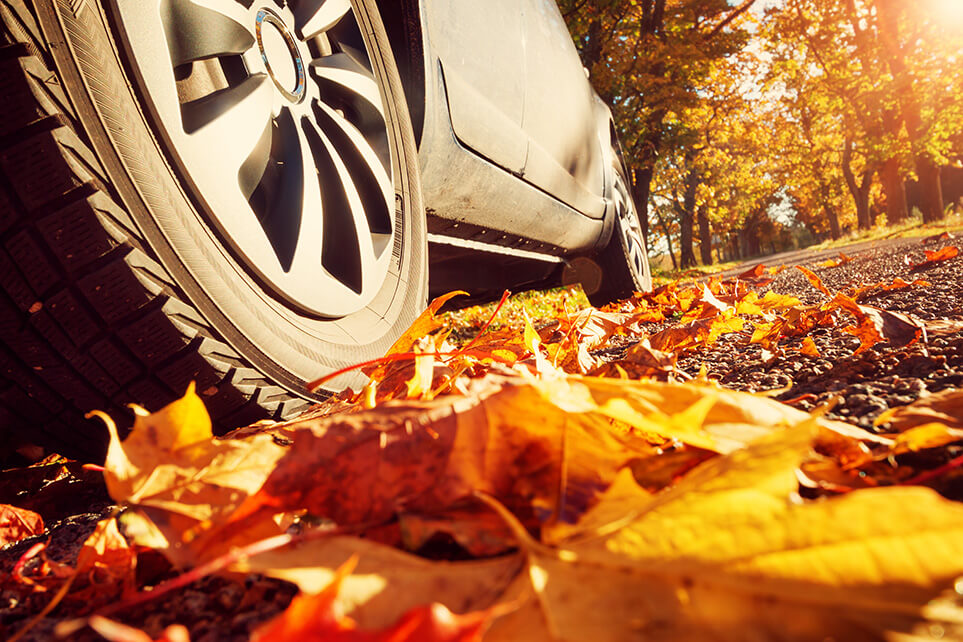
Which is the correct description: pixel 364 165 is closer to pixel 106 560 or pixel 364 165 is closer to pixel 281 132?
pixel 281 132

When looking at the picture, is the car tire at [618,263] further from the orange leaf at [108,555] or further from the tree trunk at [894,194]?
the tree trunk at [894,194]

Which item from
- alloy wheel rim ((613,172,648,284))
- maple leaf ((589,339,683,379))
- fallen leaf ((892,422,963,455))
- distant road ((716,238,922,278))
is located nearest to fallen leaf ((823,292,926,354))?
maple leaf ((589,339,683,379))

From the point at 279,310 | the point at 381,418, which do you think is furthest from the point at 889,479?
the point at 279,310

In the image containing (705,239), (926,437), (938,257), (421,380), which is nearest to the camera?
(926,437)

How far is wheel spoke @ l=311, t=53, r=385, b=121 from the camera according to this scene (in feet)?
5.37

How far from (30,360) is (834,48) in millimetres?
25018

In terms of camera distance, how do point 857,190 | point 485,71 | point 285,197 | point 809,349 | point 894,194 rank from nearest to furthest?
point 809,349 < point 285,197 < point 485,71 < point 894,194 < point 857,190

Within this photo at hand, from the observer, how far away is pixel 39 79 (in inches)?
36.8

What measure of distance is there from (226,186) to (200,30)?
1.24 ft

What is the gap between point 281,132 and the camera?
4.98 feet

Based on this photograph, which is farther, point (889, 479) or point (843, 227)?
point (843, 227)

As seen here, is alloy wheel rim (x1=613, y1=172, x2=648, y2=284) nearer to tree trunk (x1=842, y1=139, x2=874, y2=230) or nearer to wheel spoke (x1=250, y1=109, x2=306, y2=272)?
wheel spoke (x1=250, y1=109, x2=306, y2=272)

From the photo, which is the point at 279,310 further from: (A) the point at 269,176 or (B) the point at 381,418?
(B) the point at 381,418

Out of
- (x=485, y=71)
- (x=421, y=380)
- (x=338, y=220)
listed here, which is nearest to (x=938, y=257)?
(x=485, y=71)
